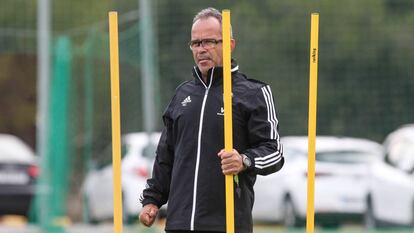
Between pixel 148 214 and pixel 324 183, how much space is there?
1292 centimetres

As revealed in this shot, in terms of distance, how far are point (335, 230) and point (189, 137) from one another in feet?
40.6

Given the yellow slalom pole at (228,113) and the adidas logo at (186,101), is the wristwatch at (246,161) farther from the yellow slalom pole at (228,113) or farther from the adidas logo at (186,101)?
the adidas logo at (186,101)

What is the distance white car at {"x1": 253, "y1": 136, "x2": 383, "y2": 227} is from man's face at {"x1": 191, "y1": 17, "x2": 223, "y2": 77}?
39.3 ft

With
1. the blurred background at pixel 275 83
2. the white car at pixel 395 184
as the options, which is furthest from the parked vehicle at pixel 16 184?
the white car at pixel 395 184

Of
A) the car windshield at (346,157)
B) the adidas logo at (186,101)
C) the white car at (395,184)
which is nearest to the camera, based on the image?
the adidas logo at (186,101)

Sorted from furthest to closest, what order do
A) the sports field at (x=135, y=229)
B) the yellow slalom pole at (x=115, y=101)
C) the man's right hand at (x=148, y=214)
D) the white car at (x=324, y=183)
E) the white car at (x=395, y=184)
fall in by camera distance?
1. the white car at (x=324, y=183)
2. the white car at (x=395, y=184)
3. the sports field at (x=135, y=229)
4. the man's right hand at (x=148, y=214)
5. the yellow slalom pole at (x=115, y=101)

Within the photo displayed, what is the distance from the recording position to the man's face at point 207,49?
6.93 m

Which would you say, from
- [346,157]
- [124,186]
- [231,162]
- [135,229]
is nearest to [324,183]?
[346,157]

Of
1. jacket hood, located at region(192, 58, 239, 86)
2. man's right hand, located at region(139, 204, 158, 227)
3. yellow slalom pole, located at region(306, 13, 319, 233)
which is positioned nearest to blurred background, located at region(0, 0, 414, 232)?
man's right hand, located at region(139, 204, 158, 227)

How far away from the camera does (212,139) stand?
6.91 meters

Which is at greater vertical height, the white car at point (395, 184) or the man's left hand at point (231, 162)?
the man's left hand at point (231, 162)

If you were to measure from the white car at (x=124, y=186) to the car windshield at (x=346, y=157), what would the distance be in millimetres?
2587

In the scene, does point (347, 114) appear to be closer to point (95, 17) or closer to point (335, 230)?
point (335, 230)

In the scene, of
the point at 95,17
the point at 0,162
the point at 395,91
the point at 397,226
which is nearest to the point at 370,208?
the point at 397,226
